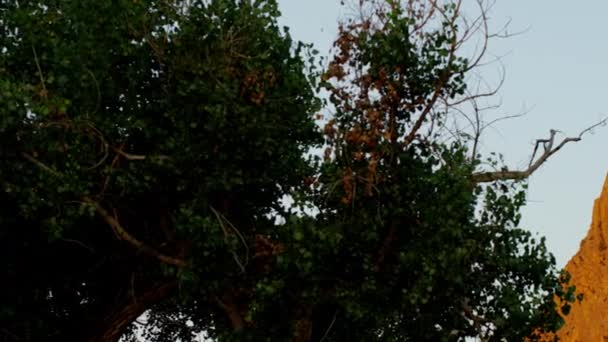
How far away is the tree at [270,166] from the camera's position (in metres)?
21.8

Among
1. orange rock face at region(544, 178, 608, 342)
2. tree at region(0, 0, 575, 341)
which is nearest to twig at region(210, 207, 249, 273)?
tree at region(0, 0, 575, 341)

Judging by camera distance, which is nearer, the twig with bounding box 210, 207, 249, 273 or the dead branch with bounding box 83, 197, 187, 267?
the twig with bounding box 210, 207, 249, 273

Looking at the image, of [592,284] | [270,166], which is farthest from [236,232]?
[592,284]

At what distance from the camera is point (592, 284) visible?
37875mm

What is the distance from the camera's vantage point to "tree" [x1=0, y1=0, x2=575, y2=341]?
2177 cm

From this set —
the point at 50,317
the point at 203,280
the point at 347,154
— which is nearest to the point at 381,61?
the point at 347,154

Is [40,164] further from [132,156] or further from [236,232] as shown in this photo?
[236,232]

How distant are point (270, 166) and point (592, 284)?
59.6 ft

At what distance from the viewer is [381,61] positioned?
72.2 ft

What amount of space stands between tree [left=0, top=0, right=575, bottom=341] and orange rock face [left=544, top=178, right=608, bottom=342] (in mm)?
15011

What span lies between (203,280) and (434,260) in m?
5.00

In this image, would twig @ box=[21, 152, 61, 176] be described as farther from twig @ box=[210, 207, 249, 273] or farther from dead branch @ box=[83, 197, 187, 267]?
twig @ box=[210, 207, 249, 273]

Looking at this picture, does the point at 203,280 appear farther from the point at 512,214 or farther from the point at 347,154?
the point at 512,214

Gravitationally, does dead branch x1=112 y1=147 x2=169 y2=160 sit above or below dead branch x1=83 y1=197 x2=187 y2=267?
above
